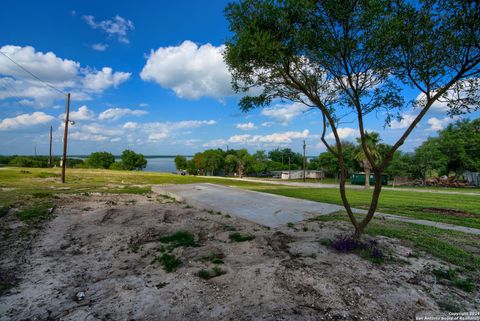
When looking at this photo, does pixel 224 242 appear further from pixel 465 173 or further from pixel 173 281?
pixel 465 173

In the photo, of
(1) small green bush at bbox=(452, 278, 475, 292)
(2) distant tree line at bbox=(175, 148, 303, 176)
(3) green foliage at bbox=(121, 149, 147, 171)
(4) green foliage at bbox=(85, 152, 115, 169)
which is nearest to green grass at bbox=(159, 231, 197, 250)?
(1) small green bush at bbox=(452, 278, 475, 292)

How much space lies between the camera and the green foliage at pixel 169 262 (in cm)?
405

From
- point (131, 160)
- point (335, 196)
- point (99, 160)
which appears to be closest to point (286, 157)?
point (131, 160)

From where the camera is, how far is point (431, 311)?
297 cm

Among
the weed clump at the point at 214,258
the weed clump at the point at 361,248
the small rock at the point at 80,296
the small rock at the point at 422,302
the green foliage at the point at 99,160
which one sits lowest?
the small rock at the point at 80,296

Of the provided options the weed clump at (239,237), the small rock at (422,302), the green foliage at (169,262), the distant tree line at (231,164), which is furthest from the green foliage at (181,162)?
the small rock at (422,302)

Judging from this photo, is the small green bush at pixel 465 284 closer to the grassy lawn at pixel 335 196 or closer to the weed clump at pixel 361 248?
the weed clump at pixel 361 248

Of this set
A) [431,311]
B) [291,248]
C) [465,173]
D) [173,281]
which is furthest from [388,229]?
[465,173]

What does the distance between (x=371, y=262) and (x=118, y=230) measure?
5.62 m

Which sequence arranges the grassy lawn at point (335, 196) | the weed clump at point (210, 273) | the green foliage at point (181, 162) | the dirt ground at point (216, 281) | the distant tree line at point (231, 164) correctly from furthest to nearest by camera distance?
the green foliage at point (181, 162) → the distant tree line at point (231, 164) → the grassy lawn at point (335, 196) → the weed clump at point (210, 273) → the dirt ground at point (216, 281)

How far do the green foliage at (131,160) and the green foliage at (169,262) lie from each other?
75521mm

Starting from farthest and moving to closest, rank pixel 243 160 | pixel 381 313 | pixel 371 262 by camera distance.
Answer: pixel 243 160 < pixel 371 262 < pixel 381 313

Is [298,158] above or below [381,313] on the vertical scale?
above

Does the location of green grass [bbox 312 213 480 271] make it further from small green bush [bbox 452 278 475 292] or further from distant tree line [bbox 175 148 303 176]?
distant tree line [bbox 175 148 303 176]
